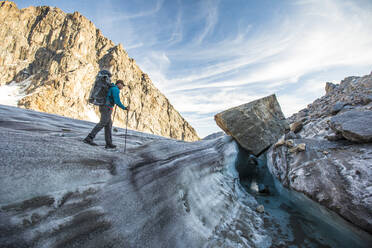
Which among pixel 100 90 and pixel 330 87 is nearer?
pixel 100 90

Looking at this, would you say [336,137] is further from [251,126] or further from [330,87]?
[330,87]

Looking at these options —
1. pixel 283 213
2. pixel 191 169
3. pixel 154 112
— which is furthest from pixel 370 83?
pixel 154 112

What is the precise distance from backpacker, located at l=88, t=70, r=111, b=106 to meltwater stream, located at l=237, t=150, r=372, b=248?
4829 mm

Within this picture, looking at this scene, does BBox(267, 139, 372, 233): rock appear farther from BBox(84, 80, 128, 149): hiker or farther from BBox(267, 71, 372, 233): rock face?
BBox(84, 80, 128, 149): hiker

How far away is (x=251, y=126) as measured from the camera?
25.1 feet

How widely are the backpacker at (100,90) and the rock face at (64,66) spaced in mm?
40443

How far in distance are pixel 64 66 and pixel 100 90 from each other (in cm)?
6753

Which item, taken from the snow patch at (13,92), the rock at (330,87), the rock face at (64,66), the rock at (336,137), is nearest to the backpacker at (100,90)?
the rock at (336,137)

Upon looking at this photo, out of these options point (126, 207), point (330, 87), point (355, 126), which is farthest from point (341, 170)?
point (330, 87)

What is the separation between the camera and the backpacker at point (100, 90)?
395cm

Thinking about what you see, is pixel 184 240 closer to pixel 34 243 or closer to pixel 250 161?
pixel 34 243

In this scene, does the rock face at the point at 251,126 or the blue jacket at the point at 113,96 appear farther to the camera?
the rock face at the point at 251,126

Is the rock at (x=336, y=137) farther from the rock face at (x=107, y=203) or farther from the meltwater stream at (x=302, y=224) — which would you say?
the rock face at (x=107, y=203)

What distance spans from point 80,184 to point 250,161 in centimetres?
840
